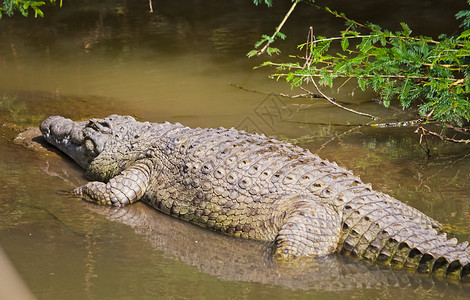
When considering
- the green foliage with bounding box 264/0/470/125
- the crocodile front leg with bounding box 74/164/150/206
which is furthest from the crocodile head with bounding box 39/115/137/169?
the green foliage with bounding box 264/0/470/125

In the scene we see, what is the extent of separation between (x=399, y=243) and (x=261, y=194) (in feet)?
4.10

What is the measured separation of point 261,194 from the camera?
16.7ft

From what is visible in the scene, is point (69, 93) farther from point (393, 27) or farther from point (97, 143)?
point (393, 27)

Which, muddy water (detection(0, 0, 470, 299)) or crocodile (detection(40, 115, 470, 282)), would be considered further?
crocodile (detection(40, 115, 470, 282))

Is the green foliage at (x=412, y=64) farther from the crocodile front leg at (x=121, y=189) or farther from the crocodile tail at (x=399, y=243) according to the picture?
the crocodile front leg at (x=121, y=189)

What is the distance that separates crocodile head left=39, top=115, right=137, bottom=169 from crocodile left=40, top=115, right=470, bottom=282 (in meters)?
0.01

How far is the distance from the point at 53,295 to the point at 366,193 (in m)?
2.53

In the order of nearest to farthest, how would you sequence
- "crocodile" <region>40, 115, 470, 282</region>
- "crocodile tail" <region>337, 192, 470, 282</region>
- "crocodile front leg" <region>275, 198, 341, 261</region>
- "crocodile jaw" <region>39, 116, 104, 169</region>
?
"crocodile tail" <region>337, 192, 470, 282</region>
"crocodile" <region>40, 115, 470, 282</region>
"crocodile front leg" <region>275, 198, 341, 261</region>
"crocodile jaw" <region>39, 116, 104, 169</region>

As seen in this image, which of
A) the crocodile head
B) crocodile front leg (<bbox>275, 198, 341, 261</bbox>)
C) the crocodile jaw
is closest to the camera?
crocodile front leg (<bbox>275, 198, 341, 261</bbox>)

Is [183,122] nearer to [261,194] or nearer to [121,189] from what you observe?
[121,189]

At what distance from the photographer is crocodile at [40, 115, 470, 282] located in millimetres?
4453

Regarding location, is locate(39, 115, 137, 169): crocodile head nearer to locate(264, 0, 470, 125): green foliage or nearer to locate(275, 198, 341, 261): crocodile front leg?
locate(264, 0, 470, 125): green foliage

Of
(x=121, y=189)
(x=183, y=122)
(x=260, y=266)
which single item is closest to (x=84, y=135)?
(x=121, y=189)

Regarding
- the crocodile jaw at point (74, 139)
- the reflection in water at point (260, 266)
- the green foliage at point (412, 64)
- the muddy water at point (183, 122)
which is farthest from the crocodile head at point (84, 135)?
the green foliage at point (412, 64)
